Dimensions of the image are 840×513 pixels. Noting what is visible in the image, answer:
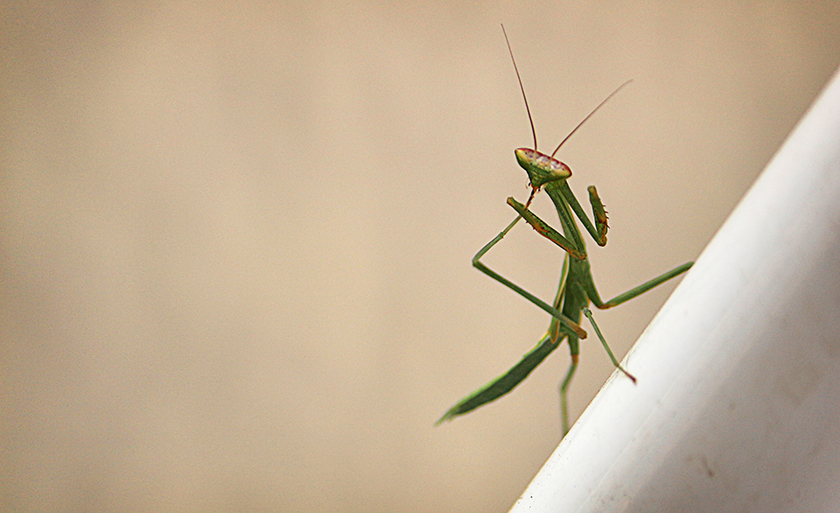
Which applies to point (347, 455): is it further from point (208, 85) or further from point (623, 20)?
point (623, 20)

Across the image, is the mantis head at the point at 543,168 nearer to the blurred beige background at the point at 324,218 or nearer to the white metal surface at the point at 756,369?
the white metal surface at the point at 756,369

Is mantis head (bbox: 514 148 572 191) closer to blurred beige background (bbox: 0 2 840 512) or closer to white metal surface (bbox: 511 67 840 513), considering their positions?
white metal surface (bbox: 511 67 840 513)

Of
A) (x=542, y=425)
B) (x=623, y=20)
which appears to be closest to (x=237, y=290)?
(x=542, y=425)

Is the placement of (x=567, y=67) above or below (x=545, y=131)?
above

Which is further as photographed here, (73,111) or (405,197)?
(405,197)

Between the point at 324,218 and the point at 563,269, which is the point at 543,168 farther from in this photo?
the point at 324,218
